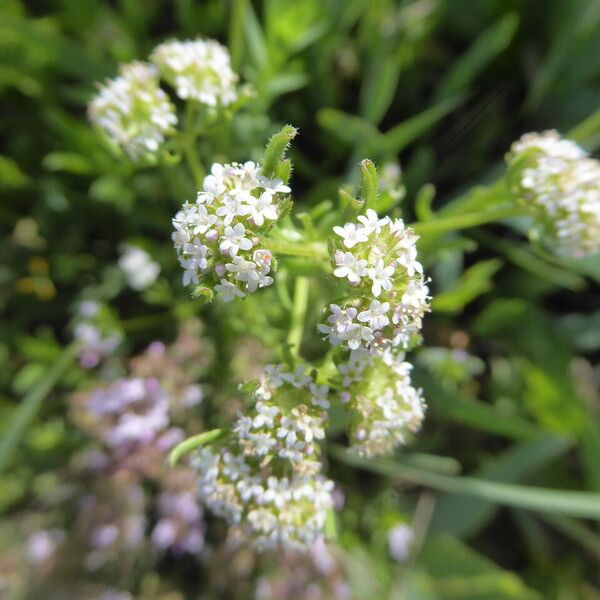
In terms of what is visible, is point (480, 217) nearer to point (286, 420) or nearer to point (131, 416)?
point (286, 420)

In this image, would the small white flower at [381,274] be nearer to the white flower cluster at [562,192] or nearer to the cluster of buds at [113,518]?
the white flower cluster at [562,192]

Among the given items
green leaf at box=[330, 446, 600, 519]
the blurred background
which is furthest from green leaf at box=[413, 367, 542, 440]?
green leaf at box=[330, 446, 600, 519]

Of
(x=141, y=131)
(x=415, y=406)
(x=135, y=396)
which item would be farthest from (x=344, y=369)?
(x=135, y=396)

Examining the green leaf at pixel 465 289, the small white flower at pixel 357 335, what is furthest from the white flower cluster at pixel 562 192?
Answer: the small white flower at pixel 357 335

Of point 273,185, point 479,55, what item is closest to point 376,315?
point 273,185

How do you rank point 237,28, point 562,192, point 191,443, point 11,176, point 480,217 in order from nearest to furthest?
point 191,443, point 562,192, point 480,217, point 237,28, point 11,176

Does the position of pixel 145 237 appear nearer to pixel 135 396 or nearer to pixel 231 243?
pixel 135 396
